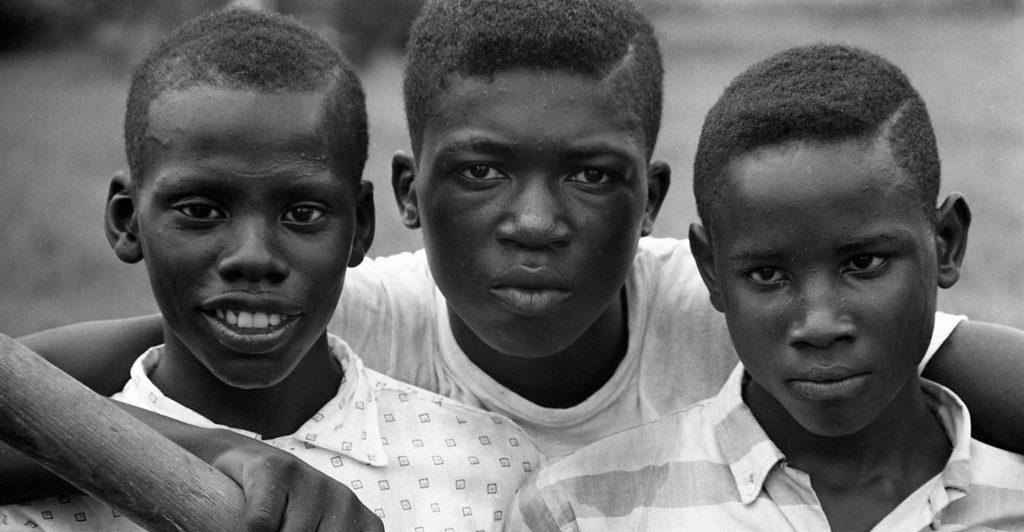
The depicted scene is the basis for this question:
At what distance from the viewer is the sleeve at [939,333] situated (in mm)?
3248

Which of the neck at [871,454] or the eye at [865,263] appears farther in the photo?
the neck at [871,454]

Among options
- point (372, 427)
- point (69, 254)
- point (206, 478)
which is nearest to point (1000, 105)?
point (69, 254)

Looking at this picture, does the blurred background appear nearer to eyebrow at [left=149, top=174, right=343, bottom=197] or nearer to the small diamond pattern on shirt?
the small diamond pattern on shirt

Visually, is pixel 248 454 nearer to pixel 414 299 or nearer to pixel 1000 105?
pixel 414 299

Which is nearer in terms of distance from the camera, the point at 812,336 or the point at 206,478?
the point at 206,478

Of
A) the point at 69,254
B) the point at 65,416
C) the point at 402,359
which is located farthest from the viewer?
the point at 69,254

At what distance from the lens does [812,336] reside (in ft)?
9.05

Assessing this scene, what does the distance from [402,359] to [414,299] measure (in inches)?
6.2

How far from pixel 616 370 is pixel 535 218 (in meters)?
0.56

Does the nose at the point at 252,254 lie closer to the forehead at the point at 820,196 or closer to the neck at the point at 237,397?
the neck at the point at 237,397

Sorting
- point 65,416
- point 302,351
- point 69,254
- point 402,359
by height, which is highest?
point 65,416

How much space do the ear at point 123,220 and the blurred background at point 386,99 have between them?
423 cm

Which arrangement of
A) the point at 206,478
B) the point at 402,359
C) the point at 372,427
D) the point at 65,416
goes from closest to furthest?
the point at 65,416 → the point at 206,478 → the point at 372,427 → the point at 402,359

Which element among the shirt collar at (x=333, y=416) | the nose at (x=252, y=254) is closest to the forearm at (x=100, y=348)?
the shirt collar at (x=333, y=416)
